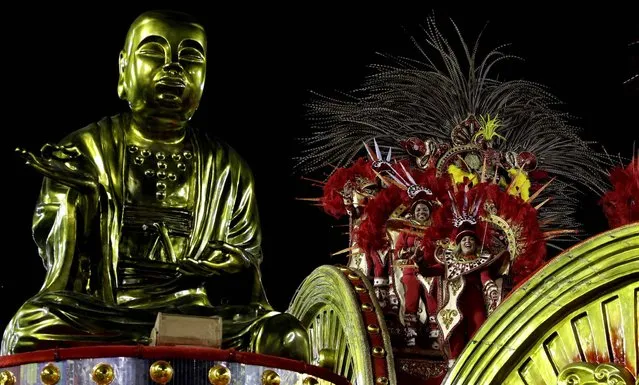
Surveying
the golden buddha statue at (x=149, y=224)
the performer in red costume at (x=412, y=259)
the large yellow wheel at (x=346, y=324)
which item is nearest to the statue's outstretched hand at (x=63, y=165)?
the golden buddha statue at (x=149, y=224)

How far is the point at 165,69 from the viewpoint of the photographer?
4.60 metres

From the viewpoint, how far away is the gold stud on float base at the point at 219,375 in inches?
140

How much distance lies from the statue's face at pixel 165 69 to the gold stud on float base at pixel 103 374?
4.32 ft

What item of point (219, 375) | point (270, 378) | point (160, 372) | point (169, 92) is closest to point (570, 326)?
point (270, 378)

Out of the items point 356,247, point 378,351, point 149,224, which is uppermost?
point 356,247

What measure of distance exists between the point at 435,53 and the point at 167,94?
166cm

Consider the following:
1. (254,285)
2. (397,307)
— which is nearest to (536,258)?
(397,307)

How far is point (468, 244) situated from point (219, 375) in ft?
4.80

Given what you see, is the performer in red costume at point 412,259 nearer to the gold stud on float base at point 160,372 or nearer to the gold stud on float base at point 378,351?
the gold stud on float base at point 378,351

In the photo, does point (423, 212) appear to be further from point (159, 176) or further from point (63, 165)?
point (63, 165)

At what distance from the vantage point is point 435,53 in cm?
593

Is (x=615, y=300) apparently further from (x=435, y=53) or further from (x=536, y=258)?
(x=435, y=53)

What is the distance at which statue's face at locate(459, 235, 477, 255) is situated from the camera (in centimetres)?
477

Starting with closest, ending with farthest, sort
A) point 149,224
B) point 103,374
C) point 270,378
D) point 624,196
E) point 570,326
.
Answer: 1. point 103,374
2. point 270,378
3. point 570,326
4. point 624,196
5. point 149,224
